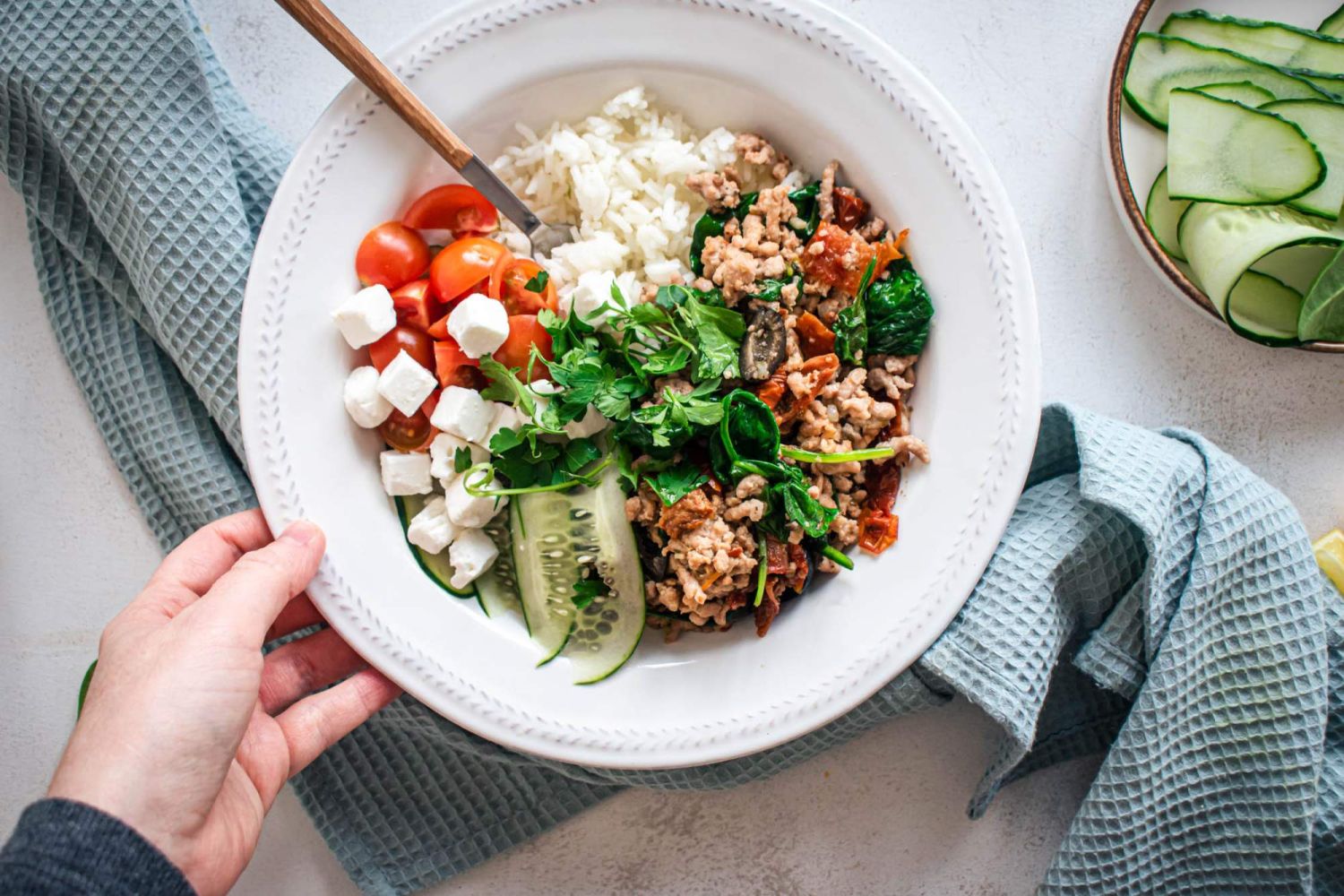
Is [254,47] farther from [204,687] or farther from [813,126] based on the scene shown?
[204,687]

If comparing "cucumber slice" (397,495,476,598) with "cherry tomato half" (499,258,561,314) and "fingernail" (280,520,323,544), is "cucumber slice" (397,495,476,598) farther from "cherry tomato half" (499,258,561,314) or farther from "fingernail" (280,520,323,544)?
"cherry tomato half" (499,258,561,314)

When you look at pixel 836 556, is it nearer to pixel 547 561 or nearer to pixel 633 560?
pixel 633 560

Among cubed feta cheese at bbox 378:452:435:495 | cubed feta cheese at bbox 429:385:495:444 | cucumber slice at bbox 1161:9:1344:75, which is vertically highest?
cucumber slice at bbox 1161:9:1344:75

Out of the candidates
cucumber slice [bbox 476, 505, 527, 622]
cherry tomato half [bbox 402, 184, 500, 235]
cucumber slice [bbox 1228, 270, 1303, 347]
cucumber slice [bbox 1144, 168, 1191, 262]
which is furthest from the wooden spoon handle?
cucumber slice [bbox 1228, 270, 1303, 347]

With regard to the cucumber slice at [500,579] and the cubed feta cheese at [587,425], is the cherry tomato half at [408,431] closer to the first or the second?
the cucumber slice at [500,579]

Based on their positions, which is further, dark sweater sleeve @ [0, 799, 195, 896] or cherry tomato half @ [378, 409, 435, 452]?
cherry tomato half @ [378, 409, 435, 452]

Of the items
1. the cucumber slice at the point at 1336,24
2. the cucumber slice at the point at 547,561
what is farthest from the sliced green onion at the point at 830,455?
the cucumber slice at the point at 1336,24
